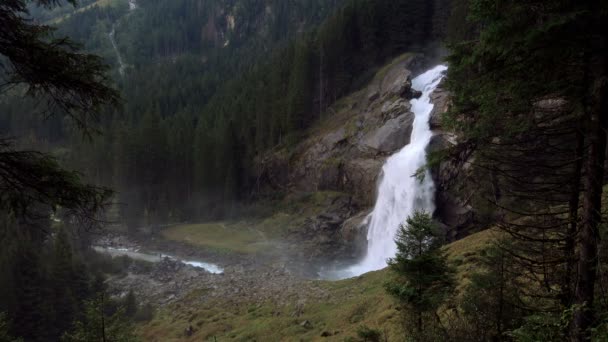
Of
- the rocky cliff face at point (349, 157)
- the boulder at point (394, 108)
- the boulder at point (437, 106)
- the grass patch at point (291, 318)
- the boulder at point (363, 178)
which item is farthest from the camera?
the boulder at point (394, 108)

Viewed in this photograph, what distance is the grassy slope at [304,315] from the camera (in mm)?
16203

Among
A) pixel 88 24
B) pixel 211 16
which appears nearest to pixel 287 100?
pixel 211 16

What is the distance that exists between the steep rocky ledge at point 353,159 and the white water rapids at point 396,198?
0.90 metres

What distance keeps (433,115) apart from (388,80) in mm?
12771

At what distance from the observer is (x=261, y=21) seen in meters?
122

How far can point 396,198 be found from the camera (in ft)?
110

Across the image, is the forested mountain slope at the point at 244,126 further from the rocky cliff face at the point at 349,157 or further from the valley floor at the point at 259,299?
the valley floor at the point at 259,299

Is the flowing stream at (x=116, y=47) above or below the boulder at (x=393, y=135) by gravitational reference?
above

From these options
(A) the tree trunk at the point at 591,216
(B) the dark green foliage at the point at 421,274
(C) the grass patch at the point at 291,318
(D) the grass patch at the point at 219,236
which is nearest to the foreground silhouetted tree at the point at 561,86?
(A) the tree trunk at the point at 591,216

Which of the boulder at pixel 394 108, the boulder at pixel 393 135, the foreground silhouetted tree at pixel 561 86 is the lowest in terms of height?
the foreground silhouetted tree at pixel 561 86

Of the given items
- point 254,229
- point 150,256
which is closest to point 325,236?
point 254,229

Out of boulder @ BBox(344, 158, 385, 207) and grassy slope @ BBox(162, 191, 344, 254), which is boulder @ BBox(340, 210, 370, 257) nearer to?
boulder @ BBox(344, 158, 385, 207)

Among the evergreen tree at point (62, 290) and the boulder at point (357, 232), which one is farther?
the boulder at point (357, 232)

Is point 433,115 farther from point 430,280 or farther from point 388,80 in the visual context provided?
point 430,280
